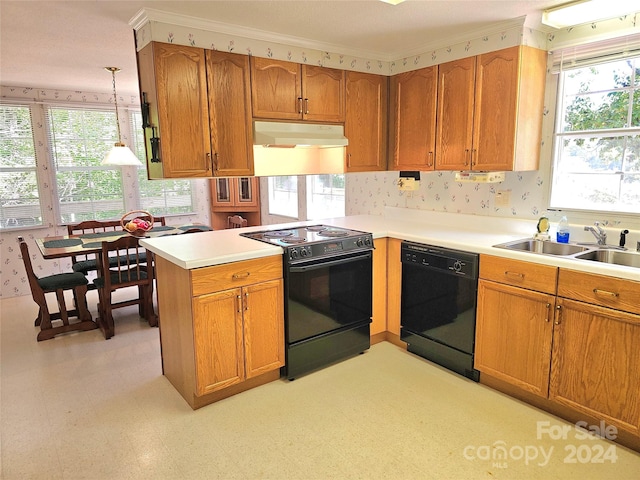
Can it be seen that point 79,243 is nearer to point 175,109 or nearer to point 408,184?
point 175,109

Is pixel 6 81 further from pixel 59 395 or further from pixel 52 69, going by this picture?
pixel 59 395

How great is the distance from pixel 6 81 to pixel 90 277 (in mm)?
2417

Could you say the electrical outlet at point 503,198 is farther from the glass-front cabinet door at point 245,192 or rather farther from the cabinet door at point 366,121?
the glass-front cabinet door at point 245,192

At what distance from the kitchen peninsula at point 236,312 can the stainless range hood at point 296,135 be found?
725mm

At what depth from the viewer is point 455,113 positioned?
10.1ft

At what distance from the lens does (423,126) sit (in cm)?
334

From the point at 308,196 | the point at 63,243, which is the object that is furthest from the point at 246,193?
the point at 63,243

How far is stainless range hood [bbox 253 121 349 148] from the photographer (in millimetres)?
2951

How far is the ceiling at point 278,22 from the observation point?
2396 millimetres

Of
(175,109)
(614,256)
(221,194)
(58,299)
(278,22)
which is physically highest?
(278,22)

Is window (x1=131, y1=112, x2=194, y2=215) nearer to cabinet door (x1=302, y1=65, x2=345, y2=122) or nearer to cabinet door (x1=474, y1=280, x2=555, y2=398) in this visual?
cabinet door (x1=302, y1=65, x2=345, y2=122)

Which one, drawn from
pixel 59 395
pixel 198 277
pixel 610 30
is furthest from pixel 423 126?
pixel 59 395

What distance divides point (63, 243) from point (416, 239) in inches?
124

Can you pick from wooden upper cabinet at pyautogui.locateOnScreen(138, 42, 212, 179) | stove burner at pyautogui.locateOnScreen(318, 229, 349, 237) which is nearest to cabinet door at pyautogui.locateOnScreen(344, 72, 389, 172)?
stove burner at pyautogui.locateOnScreen(318, 229, 349, 237)
